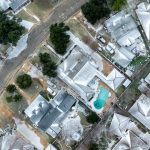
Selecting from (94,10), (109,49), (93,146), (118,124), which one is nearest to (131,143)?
(118,124)

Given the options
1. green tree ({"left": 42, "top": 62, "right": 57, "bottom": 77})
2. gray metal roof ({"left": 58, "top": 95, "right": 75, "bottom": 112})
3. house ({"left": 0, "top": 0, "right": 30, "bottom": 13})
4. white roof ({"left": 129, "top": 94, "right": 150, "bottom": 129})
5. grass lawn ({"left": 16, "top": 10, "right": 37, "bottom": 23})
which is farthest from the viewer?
grass lawn ({"left": 16, "top": 10, "right": 37, "bottom": 23})

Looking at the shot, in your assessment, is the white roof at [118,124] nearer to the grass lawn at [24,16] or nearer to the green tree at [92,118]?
the green tree at [92,118]

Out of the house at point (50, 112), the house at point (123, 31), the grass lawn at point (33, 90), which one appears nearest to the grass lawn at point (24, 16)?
the grass lawn at point (33, 90)

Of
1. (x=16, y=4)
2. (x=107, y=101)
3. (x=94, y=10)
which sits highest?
(x=94, y=10)

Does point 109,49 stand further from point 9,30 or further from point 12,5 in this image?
point 12,5

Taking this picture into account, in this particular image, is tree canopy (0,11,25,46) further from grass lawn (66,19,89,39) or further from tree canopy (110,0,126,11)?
tree canopy (110,0,126,11)

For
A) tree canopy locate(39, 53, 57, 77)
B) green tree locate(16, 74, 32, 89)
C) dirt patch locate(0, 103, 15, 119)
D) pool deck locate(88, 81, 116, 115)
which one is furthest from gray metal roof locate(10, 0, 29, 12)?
pool deck locate(88, 81, 116, 115)
